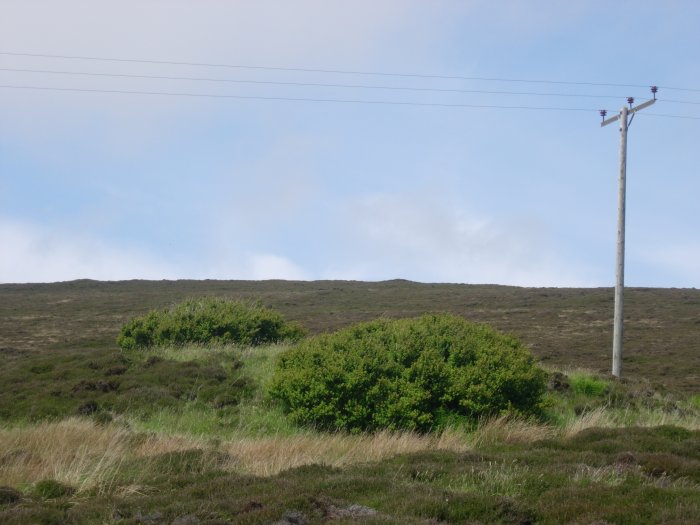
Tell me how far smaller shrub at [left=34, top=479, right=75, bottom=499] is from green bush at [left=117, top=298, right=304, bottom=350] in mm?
14051

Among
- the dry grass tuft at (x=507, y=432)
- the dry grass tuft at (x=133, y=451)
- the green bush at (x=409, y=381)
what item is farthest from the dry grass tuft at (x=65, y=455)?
the dry grass tuft at (x=507, y=432)

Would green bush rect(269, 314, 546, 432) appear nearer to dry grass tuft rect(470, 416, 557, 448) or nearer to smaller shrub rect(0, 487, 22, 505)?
dry grass tuft rect(470, 416, 557, 448)

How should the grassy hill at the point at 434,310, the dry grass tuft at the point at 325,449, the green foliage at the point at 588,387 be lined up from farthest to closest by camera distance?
1. the grassy hill at the point at 434,310
2. the green foliage at the point at 588,387
3. the dry grass tuft at the point at 325,449

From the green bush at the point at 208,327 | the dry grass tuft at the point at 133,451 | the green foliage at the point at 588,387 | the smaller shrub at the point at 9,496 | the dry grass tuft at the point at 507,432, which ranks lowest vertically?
the smaller shrub at the point at 9,496

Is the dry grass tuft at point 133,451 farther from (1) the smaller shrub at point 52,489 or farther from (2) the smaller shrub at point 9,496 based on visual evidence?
(2) the smaller shrub at point 9,496

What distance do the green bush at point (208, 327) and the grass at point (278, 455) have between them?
1295 mm

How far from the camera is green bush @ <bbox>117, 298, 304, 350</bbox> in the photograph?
22078mm

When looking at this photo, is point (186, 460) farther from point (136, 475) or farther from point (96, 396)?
point (96, 396)

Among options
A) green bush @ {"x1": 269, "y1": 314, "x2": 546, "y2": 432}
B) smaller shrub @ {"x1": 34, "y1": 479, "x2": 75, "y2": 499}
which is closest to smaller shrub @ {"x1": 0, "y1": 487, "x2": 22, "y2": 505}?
smaller shrub @ {"x1": 34, "y1": 479, "x2": 75, "y2": 499}

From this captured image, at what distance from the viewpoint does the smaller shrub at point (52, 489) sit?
7391 millimetres

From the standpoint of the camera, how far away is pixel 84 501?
7.06m

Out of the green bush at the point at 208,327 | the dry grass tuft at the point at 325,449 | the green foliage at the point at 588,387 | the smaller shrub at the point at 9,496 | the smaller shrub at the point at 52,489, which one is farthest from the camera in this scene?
the green bush at the point at 208,327

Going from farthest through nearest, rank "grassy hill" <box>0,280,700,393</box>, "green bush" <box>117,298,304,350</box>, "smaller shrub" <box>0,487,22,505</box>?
"grassy hill" <box>0,280,700,393</box> → "green bush" <box>117,298,304,350</box> → "smaller shrub" <box>0,487,22,505</box>

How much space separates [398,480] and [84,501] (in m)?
2.82
